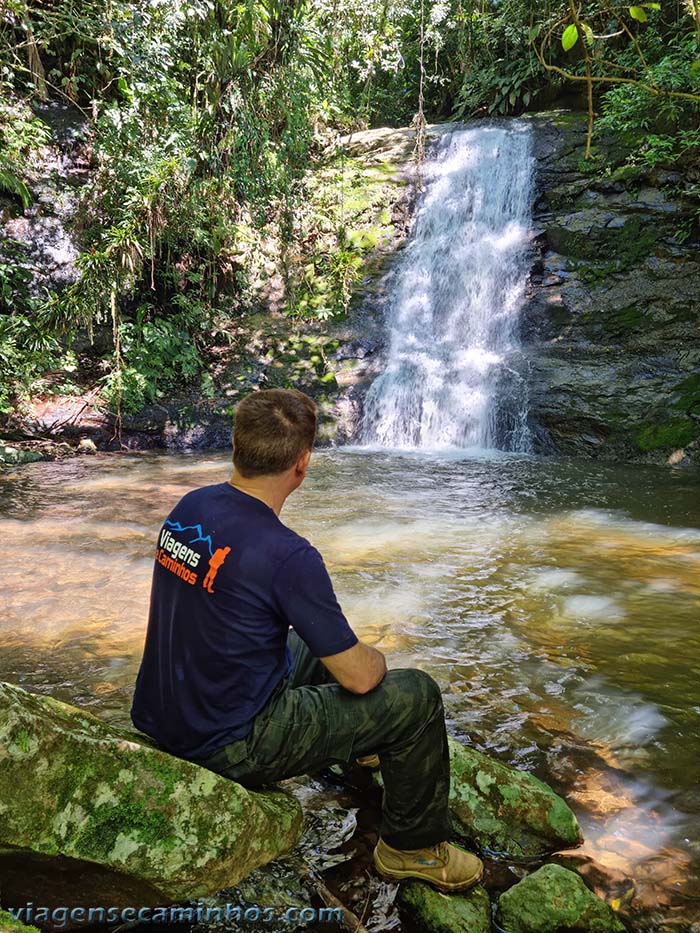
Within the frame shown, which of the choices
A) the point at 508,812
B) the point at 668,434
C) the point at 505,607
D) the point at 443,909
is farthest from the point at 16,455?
the point at 668,434

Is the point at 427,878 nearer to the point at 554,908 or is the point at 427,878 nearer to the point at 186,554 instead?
the point at 554,908

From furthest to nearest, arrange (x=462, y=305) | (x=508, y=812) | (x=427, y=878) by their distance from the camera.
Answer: (x=462, y=305), (x=508, y=812), (x=427, y=878)

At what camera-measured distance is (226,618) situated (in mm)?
1985

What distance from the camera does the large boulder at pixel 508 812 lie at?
227 centimetres

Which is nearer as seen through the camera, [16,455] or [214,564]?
[214,564]

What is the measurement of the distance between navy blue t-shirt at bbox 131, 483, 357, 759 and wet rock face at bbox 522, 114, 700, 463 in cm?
890

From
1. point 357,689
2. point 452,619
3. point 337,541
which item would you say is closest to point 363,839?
point 357,689

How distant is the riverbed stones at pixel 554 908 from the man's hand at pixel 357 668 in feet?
2.41

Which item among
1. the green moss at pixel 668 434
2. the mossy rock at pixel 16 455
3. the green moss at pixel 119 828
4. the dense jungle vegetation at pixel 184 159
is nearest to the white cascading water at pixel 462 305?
the dense jungle vegetation at pixel 184 159

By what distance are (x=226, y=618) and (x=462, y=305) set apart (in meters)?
11.7

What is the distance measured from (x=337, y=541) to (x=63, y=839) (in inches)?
173

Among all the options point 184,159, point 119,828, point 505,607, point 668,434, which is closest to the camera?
point 119,828

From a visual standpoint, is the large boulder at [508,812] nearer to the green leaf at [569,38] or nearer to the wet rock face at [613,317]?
the green leaf at [569,38]

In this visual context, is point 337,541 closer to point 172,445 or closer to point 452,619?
point 452,619
